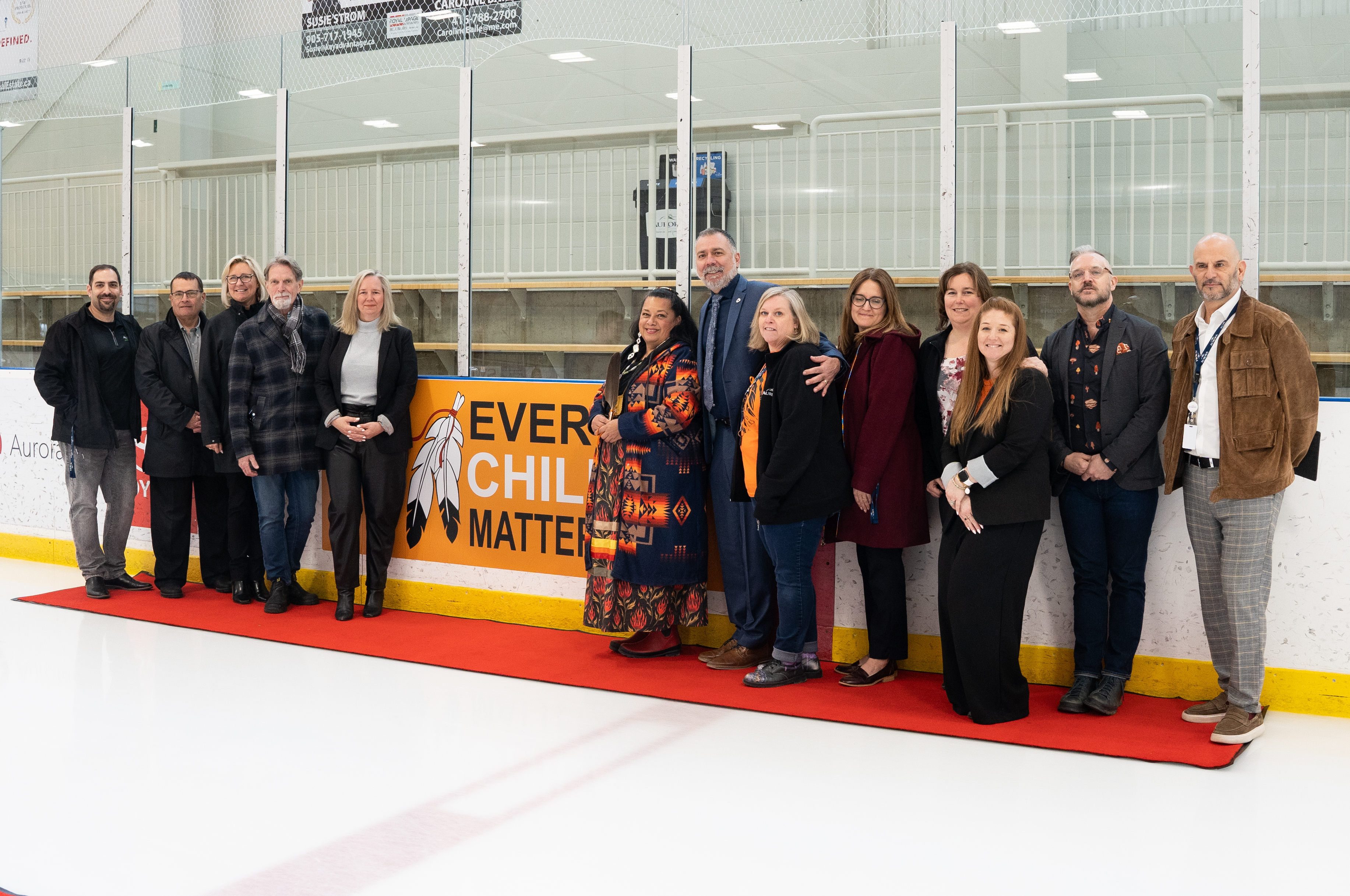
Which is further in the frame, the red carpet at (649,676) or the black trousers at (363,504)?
the black trousers at (363,504)

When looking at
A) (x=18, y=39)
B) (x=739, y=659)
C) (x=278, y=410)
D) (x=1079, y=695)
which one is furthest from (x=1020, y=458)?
(x=18, y=39)

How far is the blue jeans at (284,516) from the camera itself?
5.09 metres

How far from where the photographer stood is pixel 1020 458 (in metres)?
3.39

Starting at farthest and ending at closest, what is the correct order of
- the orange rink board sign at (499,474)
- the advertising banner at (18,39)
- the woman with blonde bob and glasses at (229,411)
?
the advertising banner at (18,39)
the woman with blonde bob and glasses at (229,411)
the orange rink board sign at (499,474)

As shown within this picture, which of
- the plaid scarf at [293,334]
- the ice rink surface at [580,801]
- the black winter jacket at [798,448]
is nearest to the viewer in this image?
the ice rink surface at [580,801]

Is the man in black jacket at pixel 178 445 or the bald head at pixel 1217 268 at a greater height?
the bald head at pixel 1217 268

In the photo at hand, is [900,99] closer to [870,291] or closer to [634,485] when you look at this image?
[870,291]

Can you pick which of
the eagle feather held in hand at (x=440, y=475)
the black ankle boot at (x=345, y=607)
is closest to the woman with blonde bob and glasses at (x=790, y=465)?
the eagle feather held in hand at (x=440, y=475)

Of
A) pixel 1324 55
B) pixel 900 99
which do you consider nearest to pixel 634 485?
pixel 900 99

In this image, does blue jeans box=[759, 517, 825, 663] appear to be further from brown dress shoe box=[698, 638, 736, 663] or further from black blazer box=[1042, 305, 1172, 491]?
black blazer box=[1042, 305, 1172, 491]

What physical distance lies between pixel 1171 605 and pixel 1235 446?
726 millimetres

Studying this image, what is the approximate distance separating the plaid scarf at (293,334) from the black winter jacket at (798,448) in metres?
2.36

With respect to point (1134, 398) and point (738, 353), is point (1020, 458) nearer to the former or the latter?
point (1134, 398)

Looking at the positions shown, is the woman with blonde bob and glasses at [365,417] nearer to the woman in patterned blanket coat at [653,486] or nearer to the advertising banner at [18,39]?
the woman in patterned blanket coat at [653,486]
